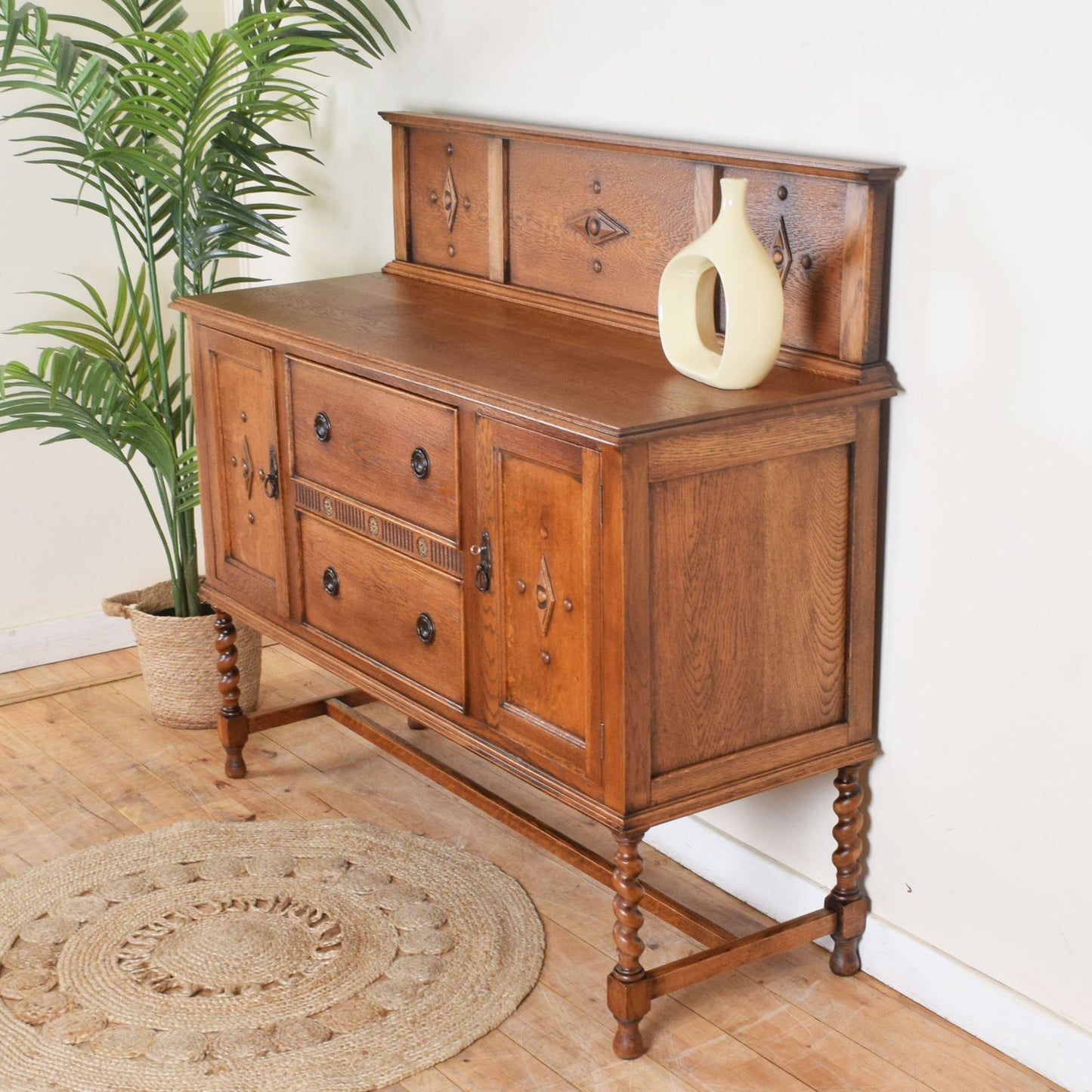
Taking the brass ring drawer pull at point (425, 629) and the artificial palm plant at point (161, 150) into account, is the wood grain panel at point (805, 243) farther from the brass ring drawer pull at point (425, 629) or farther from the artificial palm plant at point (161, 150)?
the artificial palm plant at point (161, 150)

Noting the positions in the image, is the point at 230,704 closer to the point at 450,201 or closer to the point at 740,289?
the point at 450,201

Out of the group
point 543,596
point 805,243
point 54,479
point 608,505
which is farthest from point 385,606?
point 54,479

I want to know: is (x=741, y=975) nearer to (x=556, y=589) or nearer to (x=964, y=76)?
(x=556, y=589)

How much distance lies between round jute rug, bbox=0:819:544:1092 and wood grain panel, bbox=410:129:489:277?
48.8 inches

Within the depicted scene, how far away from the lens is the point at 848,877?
8.46ft

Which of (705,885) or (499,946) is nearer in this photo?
(499,946)

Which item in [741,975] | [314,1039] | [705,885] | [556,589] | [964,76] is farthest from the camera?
[705,885]

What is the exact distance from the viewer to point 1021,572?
7.32 feet

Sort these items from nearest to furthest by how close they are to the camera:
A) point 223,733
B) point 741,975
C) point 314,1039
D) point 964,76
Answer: point 964,76
point 314,1039
point 741,975
point 223,733

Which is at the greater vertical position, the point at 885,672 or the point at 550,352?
the point at 550,352

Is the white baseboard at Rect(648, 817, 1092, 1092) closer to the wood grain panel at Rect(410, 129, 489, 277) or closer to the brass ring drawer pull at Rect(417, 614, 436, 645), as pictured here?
the brass ring drawer pull at Rect(417, 614, 436, 645)

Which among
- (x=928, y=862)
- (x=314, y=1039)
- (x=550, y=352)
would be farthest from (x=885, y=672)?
(x=314, y=1039)

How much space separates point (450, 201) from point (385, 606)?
3.16ft

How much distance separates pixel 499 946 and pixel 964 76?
1.67 m
